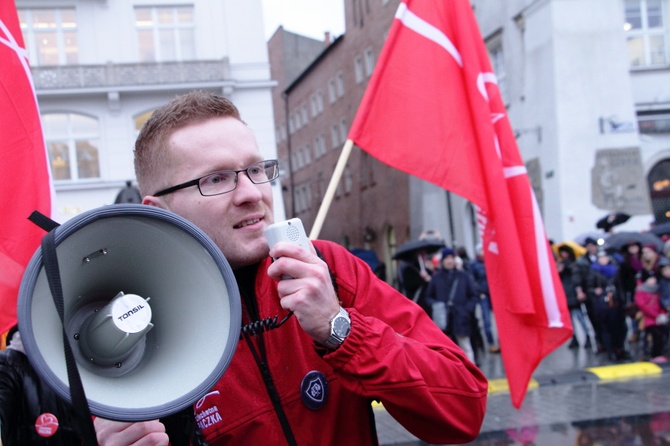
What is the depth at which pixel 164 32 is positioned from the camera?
2217 centimetres

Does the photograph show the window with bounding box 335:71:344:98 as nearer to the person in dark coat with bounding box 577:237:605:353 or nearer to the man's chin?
the person in dark coat with bounding box 577:237:605:353

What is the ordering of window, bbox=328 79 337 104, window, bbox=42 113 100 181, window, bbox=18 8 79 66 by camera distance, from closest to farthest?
window, bbox=18 8 79 66 → window, bbox=42 113 100 181 → window, bbox=328 79 337 104

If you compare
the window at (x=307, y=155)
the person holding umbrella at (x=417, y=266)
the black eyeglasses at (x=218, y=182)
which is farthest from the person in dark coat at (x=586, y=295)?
the window at (x=307, y=155)

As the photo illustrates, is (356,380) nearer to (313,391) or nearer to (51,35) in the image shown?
(313,391)

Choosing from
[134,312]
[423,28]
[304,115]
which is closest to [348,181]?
[304,115]

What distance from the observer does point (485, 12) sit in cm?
2442

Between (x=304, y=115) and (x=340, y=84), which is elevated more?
(x=340, y=84)

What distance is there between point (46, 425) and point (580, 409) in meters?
6.56

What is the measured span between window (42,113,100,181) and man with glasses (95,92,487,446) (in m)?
20.9

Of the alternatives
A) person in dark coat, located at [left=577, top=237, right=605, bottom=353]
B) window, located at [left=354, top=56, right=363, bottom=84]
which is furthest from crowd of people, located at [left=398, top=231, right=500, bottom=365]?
window, located at [left=354, top=56, right=363, bottom=84]

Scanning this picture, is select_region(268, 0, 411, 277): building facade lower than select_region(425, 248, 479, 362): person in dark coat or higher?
higher

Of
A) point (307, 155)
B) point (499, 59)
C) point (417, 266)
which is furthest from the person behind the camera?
point (307, 155)

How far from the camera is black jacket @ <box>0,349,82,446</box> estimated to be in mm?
2814

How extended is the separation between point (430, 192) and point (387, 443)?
70.8ft
